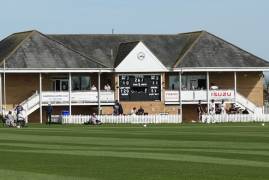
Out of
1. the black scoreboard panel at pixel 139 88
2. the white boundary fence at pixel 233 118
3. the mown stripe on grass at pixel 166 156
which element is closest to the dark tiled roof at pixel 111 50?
the black scoreboard panel at pixel 139 88

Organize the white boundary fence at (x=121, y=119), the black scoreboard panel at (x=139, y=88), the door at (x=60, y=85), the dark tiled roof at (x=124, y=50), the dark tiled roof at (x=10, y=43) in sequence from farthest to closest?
1. the dark tiled roof at (x=124, y=50)
2. the black scoreboard panel at (x=139, y=88)
3. the door at (x=60, y=85)
4. the dark tiled roof at (x=10, y=43)
5. the white boundary fence at (x=121, y=119)

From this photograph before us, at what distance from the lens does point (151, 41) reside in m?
73.4

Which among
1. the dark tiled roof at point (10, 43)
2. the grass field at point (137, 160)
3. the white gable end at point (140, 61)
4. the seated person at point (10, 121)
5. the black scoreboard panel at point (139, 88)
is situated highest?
the dark tiled roof at point (10, 43)

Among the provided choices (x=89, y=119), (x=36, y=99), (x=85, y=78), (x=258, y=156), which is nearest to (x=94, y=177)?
(x=258, y=156)

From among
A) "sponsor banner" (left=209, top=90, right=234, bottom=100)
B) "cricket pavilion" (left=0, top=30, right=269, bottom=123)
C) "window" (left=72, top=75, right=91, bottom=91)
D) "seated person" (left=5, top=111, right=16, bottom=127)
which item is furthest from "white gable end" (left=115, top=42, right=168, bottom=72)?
"seated person" (left=5, top=111, right=16, bottom=127)

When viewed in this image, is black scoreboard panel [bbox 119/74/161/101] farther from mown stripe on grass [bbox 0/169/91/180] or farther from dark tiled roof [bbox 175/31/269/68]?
mown stripe on grass [bbox 0/169/91/180]

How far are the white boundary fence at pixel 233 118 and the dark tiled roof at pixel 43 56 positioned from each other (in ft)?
42.7

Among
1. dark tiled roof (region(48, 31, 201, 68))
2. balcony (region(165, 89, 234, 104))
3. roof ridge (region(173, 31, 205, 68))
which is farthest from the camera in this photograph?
dark tiled roof (region(48, 31, 201, 68))

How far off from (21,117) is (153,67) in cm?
2070

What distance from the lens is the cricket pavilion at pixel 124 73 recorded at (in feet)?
213

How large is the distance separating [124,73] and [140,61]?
1.67 metres

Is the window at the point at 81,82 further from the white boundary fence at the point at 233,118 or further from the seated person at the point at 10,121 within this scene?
the seated person at the point at 10,121

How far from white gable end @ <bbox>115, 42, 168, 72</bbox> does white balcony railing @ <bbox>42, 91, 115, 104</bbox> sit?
2694 millimetres

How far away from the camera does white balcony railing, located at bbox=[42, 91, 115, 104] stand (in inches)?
2520
